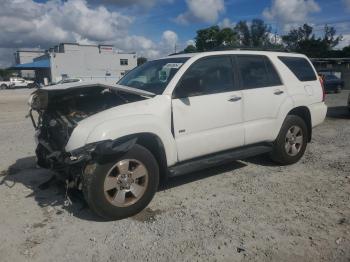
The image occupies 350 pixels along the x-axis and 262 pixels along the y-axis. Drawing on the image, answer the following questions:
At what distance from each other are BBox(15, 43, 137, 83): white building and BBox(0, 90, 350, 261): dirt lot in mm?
60444

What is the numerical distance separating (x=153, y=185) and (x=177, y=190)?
33.2 inches

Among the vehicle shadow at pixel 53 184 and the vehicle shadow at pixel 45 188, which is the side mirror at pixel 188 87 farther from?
the vehicle shadow at pixel 45 188

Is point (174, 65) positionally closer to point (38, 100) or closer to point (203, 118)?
point (203, 118)

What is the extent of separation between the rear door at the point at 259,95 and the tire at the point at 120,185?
5.89 feet

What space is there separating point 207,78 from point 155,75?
2.42ft

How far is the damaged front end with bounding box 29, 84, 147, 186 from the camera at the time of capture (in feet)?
13.3

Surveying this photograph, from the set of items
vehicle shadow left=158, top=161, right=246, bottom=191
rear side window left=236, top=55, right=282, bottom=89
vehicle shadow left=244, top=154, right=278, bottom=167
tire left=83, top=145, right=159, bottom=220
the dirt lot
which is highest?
rear side window left=236, top=55, right=282, bottom=89

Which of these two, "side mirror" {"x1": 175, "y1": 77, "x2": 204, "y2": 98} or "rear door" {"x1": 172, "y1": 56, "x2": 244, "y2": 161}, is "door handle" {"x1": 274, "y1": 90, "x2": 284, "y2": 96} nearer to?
"rear door" {"x1": 172, "y1": 56, "x2": 244, "y2": 161}

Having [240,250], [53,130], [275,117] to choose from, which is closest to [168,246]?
[240,250]

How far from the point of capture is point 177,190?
528 centimetres

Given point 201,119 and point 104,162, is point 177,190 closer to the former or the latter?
point 201,119

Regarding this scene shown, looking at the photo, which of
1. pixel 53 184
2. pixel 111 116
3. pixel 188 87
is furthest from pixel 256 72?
pixel 53 184

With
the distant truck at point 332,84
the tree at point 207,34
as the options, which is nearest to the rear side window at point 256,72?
the distant truck at point 332,84

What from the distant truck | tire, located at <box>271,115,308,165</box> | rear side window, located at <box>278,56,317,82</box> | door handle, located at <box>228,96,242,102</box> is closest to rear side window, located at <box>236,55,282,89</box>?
door handle, located at <box>228,96,242,102</box>
